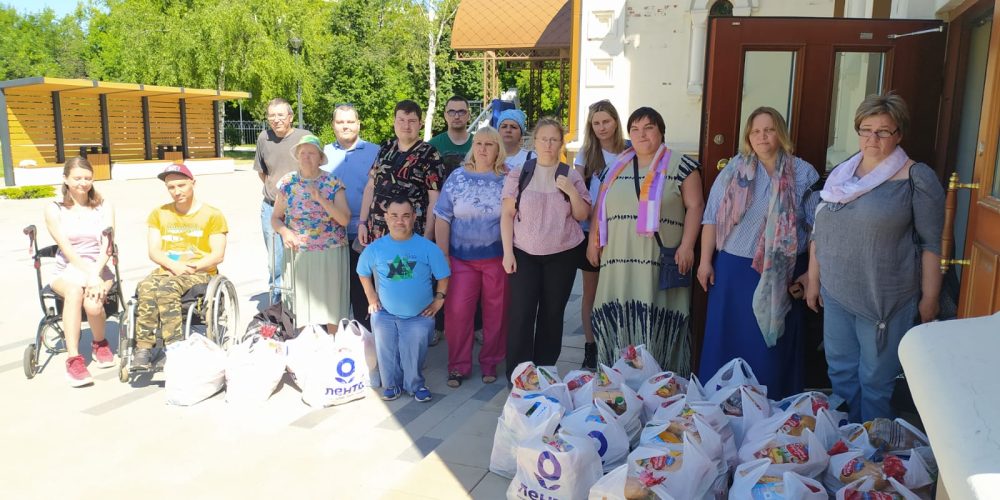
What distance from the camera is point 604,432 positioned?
3.00m

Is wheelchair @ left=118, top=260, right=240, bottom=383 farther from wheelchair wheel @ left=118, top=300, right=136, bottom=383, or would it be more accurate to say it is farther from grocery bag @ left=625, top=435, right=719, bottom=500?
grocery bag @ left=625, top=435, right=719, bottom=500

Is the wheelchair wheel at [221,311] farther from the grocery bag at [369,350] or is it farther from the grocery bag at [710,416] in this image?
the grocery bag at [710,416]

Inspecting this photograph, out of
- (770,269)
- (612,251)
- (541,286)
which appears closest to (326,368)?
(541,286)

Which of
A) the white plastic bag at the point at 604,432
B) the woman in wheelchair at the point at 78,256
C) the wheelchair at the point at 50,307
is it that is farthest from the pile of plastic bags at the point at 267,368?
the white plastic bag at the point at 604,432

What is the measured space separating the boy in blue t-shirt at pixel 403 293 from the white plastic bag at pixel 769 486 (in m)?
2.22

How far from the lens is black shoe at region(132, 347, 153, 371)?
4.43 m

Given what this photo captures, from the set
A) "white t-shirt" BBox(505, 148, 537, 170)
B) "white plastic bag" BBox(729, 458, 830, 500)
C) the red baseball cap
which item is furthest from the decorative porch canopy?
"white plastic bag" BBox(729, 458, 830, 500)

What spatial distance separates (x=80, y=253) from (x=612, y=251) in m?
3.51

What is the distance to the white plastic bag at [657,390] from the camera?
3342 mm

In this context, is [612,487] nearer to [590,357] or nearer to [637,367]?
[637,367]

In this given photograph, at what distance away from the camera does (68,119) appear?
21062 millimetres

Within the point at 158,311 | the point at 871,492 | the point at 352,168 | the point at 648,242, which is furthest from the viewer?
the point at 352,168

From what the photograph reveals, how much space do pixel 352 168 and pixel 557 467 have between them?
313 centimetres

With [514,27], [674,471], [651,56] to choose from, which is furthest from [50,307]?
[514,27]
